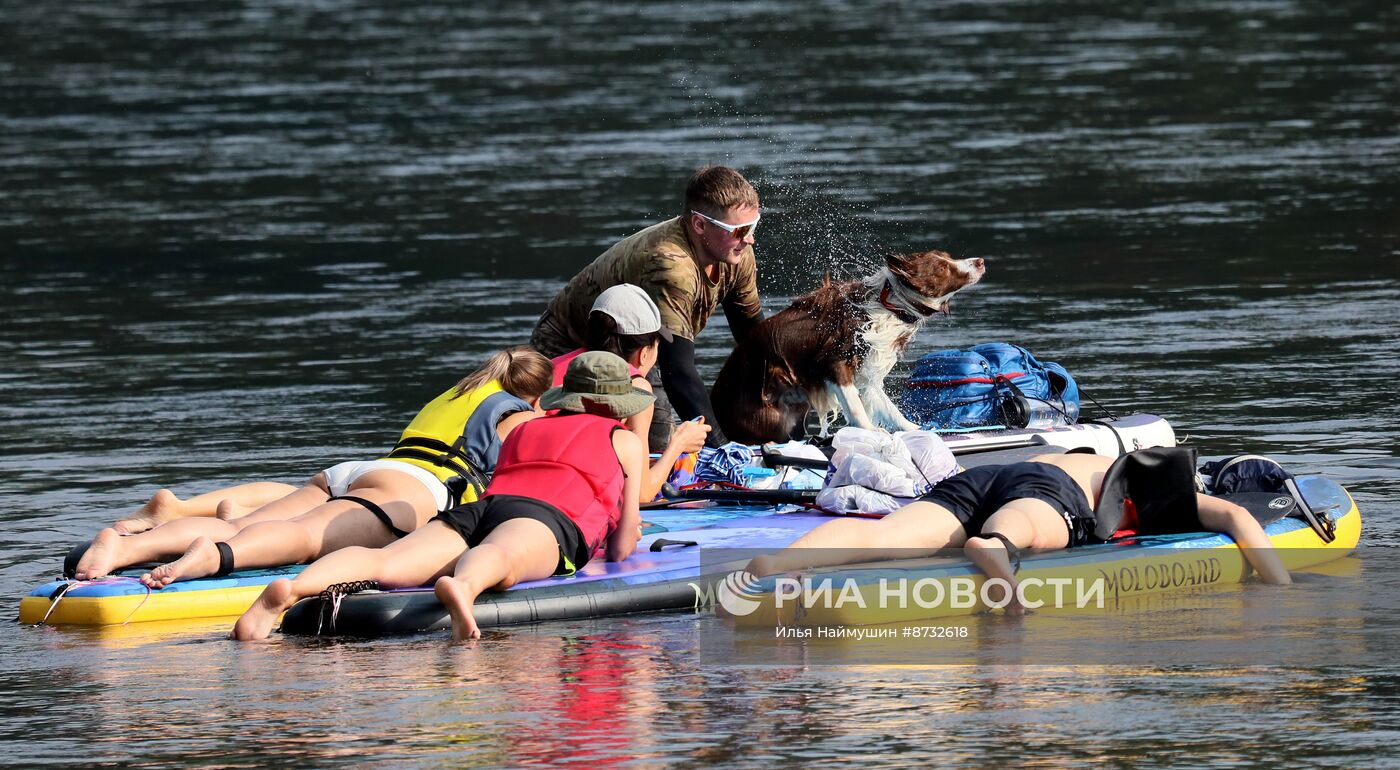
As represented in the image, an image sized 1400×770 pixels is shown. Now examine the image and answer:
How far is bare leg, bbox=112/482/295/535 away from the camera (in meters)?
9.38

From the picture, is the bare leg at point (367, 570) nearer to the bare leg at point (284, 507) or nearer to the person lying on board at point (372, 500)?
the person lying on board at point (372, 500)

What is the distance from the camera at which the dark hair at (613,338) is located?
384 inches

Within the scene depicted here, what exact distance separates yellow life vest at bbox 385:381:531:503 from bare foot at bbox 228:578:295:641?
3.91 ft

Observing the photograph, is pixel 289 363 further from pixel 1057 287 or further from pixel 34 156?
pixel 34 156

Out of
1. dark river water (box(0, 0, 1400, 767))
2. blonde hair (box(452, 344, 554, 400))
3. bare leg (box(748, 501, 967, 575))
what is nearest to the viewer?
dark river water (box(0, 0, 1400, 767))

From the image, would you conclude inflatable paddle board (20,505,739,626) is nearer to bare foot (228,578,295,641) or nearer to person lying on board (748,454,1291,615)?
bare foot (228,578,295,641)

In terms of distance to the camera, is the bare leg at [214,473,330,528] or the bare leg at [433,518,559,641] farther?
the bare leg at [214,473,330,528]

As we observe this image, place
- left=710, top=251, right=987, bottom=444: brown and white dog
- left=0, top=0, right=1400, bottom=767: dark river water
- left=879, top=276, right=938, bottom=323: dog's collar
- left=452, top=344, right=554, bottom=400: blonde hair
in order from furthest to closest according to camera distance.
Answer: left=879, top=276, right=938, bottom=323: dog's collar < left=710, top=251, right=987, bottom=444: brown and white dog < left=452, top=344, right=554, bottom=400: blonde hair < left=0, top=0, right=1400, bottom=767: dark river water

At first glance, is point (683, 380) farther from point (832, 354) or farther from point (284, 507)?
point (284, 507)

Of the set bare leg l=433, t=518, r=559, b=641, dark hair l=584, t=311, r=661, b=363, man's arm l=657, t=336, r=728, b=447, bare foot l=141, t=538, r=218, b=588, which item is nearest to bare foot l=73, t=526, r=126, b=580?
bare foot l=141, t=538, r=218, b=588

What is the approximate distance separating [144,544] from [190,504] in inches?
21.3

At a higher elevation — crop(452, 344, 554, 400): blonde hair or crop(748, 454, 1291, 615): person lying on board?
crop(452, 344, 554, 400): blonde hair

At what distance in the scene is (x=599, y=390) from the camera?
908cm

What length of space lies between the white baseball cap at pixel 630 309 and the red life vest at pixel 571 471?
3.08 feet
